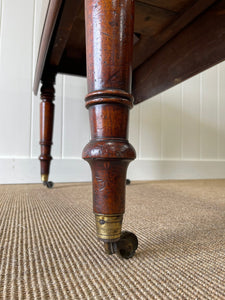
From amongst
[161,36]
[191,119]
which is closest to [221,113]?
[191,119]

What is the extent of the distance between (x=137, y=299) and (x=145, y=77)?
794mm

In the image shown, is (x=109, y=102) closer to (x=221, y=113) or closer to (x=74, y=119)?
(x=74, y=119)

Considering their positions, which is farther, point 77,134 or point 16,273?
point 77,134

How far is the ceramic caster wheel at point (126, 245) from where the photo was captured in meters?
0.28

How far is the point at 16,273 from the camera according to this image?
253 mm

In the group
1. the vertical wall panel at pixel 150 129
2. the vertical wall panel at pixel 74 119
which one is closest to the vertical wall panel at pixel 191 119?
the vertical wall panel at pixel 150 129

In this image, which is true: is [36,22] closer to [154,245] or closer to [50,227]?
[50,227]

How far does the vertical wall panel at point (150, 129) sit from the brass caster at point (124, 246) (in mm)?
1164

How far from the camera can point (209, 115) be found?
1716 millimetres

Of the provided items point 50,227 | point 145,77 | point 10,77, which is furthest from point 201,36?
point 10,77

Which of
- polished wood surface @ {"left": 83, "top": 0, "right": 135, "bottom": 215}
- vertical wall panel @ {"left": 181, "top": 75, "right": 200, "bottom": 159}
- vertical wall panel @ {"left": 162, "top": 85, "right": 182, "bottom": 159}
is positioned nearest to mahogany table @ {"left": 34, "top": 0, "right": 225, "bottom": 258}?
polished wood surface @ {"left": 83, "top": 0, "right": 135, "bottom": 215}

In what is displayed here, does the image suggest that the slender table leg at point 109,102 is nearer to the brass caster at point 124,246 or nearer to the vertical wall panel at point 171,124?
the brass caster at point 124,246

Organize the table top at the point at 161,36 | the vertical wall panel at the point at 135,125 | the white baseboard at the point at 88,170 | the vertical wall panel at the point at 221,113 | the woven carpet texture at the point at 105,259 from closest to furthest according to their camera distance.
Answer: the woven carpet texture at the point at 105,259 → the table top at the point at 161,36 → the white baseboard at the point at 88,170 → the vertical wall panel at the point at 135,125 → the vertical wall panel at the point at 221,113

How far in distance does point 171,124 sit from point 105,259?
53.6 inches
